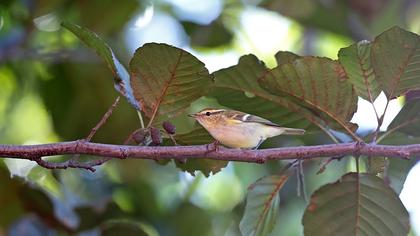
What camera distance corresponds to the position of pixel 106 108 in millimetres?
2779

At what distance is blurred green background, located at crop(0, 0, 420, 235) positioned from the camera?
7.36 ft

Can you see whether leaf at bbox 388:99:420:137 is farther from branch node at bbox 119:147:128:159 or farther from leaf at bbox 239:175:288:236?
branch node at bbox 119:147:128:159

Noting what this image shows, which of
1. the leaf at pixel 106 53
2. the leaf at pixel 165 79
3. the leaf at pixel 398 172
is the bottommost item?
the leaf at pixel 106 53

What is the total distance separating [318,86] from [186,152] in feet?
1.17

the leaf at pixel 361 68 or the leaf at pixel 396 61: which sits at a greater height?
the leaf at pixel 396 61

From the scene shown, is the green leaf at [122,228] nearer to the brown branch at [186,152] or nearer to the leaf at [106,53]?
the leaf at [106,53]

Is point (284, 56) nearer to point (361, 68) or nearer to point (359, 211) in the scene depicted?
point (361, 68)

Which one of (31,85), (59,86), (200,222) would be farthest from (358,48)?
(31,85)

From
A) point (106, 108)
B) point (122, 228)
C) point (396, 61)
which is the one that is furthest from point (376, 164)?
point (106, 108)

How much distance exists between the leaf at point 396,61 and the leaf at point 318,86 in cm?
7

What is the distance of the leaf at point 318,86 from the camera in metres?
1.35

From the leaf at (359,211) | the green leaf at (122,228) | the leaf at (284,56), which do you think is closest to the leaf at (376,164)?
the leaf at (359,211)

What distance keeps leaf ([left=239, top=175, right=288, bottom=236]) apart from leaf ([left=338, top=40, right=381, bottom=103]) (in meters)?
0.25

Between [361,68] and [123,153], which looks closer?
[123,153]
